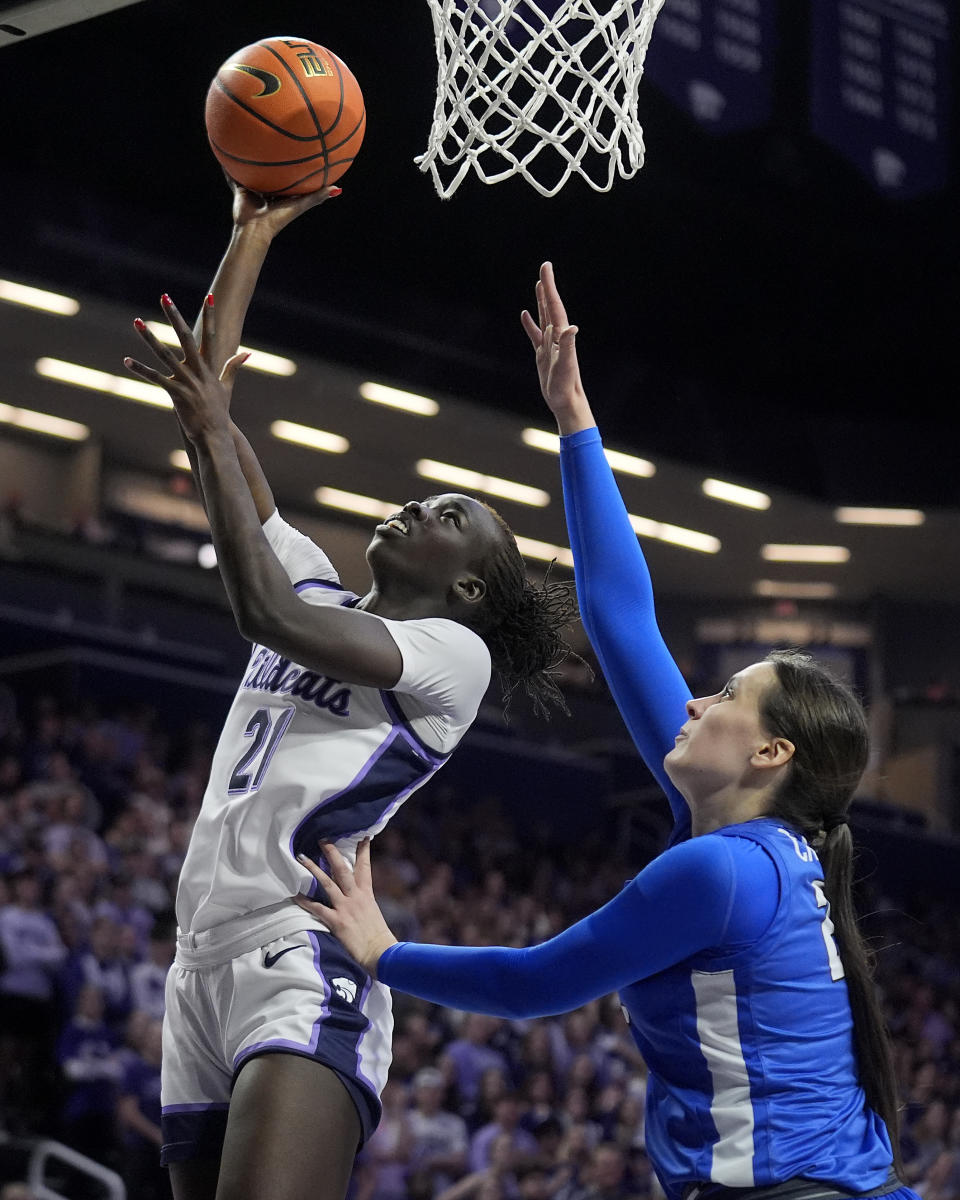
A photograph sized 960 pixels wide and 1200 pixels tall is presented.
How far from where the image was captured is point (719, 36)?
9508 mm

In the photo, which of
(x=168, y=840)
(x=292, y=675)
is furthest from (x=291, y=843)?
(x=168, y=840)

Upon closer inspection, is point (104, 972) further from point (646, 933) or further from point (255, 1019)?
point (646, 933)

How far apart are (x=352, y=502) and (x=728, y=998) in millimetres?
15456

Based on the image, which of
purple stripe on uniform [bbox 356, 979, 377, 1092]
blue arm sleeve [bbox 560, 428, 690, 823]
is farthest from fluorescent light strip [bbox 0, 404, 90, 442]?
purple stripe on uniform [bbox 356, 979, 377, 1092]

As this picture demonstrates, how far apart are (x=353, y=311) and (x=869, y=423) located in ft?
19.0

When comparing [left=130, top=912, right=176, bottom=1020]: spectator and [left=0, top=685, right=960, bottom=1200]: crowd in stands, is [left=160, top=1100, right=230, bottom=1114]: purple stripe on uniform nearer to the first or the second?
[left=0, top=685, right=960, bottom=1200]: crowd in stands

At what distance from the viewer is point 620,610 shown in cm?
273

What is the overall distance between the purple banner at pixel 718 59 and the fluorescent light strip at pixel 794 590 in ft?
30.5

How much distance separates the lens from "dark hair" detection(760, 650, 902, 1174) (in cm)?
A: 219

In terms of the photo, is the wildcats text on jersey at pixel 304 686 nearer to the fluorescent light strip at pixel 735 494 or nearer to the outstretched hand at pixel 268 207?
the outstretched hand at pixel 268 207

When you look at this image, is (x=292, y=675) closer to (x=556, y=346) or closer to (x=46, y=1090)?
(x=556, y=346)

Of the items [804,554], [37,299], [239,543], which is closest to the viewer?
[239,543]

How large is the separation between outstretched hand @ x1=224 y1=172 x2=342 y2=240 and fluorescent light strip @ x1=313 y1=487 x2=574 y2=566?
1374 centimetres

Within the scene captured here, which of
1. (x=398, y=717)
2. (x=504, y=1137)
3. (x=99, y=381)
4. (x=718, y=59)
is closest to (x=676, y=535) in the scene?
(x=99, y=381)
